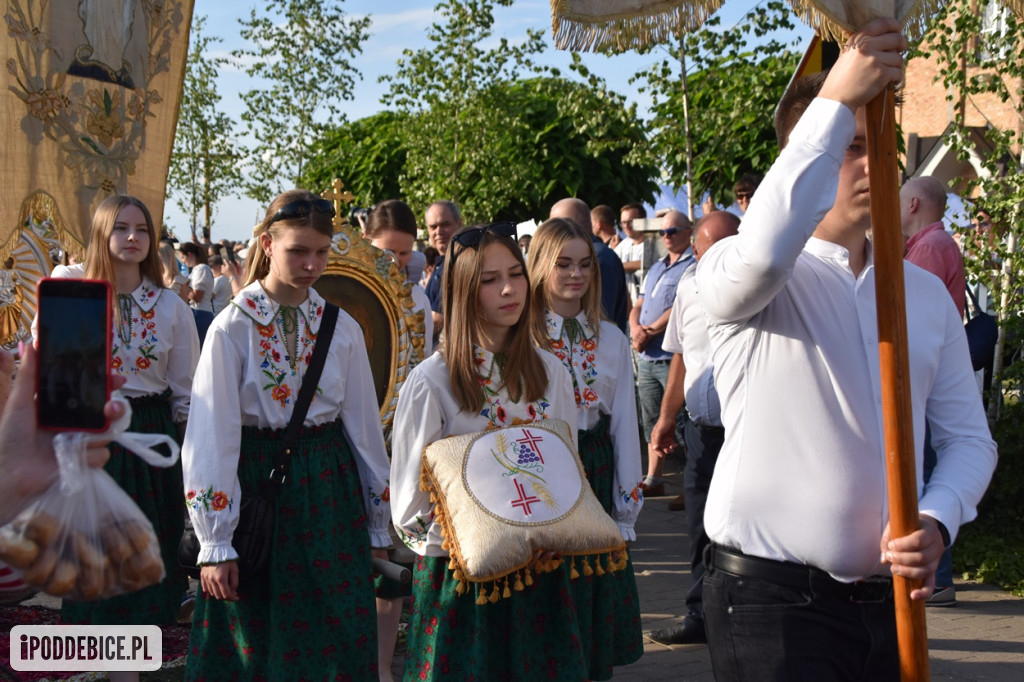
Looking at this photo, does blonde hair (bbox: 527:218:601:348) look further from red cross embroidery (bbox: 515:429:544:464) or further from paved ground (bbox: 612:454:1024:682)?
paved ground (bbox: 612:454:1024:682)

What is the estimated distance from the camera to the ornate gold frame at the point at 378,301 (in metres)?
6.18

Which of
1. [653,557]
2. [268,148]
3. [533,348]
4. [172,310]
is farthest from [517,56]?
[533,348]

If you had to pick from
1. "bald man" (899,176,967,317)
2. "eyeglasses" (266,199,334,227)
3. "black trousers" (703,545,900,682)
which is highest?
"bald man" (899,176,967,317)

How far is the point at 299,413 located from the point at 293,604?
71 centimetres

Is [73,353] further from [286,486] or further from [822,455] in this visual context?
[286,486]

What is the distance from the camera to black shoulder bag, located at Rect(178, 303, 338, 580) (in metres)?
3.92

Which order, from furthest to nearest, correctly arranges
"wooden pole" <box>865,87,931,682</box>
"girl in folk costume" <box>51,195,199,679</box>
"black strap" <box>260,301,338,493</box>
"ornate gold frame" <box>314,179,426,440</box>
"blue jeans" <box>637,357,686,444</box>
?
"blue jeans" <box>637,357,686,444</box> → "ornate gold frame" <box>314,179,426,440</box> → "girl in folk costume" <box>51,195,199,679</box> → "black strap" <box>260,301,338,493</box> → "wooden pole" <box>865,87,931,682</box>

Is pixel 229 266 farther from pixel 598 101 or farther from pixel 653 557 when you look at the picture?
pixel 653 557

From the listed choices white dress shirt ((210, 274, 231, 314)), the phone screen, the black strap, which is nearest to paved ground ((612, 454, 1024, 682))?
the black strap

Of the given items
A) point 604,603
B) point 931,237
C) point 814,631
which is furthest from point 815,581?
point 931,237

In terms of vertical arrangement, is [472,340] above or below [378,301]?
below

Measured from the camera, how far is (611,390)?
15.9 ft

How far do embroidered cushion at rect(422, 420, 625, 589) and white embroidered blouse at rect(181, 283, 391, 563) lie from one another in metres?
0.64

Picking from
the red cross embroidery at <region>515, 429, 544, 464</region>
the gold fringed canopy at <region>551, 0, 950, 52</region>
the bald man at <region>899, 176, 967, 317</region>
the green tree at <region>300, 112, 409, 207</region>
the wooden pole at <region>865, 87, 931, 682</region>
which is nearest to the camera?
the wooden pole at <region>865, 87, 931, 682</region>
